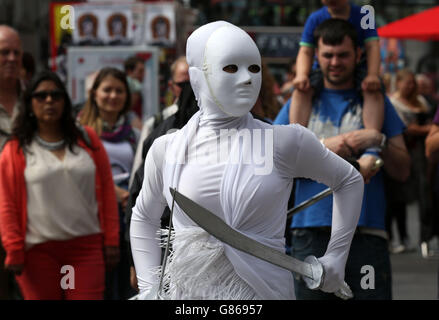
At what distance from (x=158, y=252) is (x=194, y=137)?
44 cm

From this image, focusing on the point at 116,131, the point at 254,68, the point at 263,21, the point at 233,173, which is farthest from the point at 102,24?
the point at 233,173

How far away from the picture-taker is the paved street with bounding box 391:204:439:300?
28.3 feet

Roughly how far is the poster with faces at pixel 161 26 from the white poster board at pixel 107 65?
0.41 metres

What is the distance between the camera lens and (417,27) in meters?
9.11

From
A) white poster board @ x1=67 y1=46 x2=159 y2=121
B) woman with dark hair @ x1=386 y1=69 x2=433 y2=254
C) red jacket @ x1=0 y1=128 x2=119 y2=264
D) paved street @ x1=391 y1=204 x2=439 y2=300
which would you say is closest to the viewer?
red jacket @ x1=0 y1=128 x2=119 y2=264

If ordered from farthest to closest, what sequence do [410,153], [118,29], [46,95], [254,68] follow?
[410,153], [118,29], [46,95], [254,68]

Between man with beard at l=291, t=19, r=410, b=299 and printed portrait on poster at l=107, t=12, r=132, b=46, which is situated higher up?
printed portrait on poster at l=107, t=12, r=132, b=46

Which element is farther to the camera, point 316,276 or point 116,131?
point 116,131

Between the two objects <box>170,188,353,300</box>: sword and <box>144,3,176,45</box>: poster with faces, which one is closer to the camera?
<box>170,188,353,300</box>: sword

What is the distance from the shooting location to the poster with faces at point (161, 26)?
1060 centimetres

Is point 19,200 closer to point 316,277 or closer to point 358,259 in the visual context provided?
point 358,259

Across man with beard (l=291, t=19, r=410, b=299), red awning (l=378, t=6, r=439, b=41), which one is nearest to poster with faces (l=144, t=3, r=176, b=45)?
red awning (l=378, t=6, r=439, b=41)

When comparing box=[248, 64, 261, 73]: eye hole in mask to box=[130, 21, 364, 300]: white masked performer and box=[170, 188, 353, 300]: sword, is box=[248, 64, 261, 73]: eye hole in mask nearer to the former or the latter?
box=[130, 21, 364, 300]: white masked performer

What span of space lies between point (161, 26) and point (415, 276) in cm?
376
